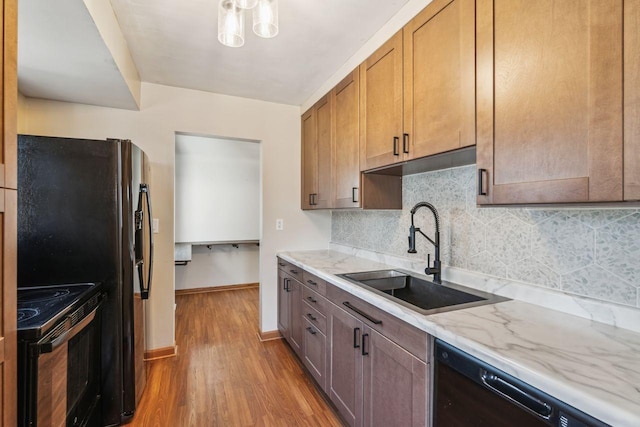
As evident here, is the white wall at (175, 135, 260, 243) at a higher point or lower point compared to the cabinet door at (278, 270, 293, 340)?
higher

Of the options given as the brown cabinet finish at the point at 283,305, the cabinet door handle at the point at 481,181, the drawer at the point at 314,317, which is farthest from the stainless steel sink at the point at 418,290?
the brown cabinet finish at the point at 283,305

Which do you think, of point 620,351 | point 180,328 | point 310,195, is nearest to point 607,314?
point 620,351

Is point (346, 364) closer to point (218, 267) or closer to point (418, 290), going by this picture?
point (418, 290)

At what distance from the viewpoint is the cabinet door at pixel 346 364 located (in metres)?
1.55

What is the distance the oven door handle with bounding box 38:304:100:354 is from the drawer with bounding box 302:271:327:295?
1275mm

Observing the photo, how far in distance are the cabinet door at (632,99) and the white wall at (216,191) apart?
410 cm

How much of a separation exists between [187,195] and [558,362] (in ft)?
15.5

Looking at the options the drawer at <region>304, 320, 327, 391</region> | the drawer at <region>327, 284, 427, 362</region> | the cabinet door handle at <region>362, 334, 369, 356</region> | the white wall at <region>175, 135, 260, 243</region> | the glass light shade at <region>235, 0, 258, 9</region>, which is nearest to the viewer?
the drawer at <region>327, 284, 427, 362</region>

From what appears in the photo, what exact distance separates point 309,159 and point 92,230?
5.89ft

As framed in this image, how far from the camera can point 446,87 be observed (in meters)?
1.33

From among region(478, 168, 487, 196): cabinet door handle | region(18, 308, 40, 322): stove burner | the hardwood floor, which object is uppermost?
region(478, 168, 487, 196): cabinet door handle

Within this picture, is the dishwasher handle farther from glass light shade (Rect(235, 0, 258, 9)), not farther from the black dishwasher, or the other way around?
glass light shade (Rect(235, 0, 258, 9))

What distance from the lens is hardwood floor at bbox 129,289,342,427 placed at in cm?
185

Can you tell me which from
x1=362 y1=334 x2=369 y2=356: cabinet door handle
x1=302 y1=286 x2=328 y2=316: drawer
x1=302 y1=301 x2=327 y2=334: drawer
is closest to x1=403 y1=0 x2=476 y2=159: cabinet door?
x1=362 y1=334 x2=369 y2=356: cabinet door handle
